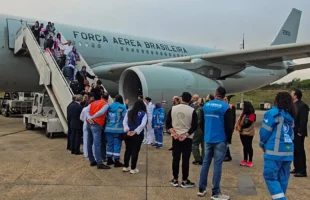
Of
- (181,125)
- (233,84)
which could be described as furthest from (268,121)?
(233,84)

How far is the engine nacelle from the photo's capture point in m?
10.1

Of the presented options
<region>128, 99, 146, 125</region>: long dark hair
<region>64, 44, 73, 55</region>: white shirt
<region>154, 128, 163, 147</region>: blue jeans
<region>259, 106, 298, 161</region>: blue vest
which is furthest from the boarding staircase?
<region>259, 106, 298, 161</region>: blue vest

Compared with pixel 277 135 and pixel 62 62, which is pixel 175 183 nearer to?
pixel 277 135

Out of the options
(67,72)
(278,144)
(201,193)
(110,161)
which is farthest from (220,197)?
(67,72)

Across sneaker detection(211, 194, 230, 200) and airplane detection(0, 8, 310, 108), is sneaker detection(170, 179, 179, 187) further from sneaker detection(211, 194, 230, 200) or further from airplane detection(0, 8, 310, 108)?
airplane detection(0, 8, 310, 108)

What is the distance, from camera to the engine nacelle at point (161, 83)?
1007cm

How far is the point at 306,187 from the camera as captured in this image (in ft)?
16.9

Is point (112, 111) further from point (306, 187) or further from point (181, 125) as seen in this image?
point (306, 187)

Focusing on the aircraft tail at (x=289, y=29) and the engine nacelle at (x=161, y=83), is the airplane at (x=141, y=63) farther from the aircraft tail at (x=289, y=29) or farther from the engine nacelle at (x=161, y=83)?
the aircraft tail at (x=289, y=29)

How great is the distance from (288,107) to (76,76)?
24.1 feet

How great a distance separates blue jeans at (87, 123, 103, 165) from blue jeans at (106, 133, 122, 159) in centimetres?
20

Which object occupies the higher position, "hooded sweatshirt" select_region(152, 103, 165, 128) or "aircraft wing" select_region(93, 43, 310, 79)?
"aircraft wing" select_region(93, 43, 310, 79)

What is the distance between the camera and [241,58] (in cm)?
1230

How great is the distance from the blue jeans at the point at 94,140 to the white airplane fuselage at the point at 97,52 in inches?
259
